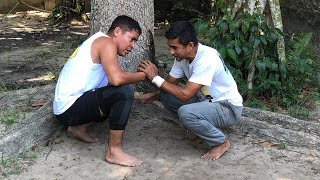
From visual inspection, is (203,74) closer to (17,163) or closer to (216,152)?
(216,152)

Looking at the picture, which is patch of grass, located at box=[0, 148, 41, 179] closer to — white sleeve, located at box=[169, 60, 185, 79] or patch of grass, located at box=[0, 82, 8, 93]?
white sleeve, located at box=[169, 60, 185, 79]

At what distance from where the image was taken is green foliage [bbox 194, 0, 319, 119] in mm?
4664

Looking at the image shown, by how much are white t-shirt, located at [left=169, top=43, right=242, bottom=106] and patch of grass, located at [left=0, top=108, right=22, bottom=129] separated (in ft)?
4.68

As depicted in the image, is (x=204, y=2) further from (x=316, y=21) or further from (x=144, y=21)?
(x=144, y=21)

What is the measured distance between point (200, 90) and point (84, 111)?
0.95 meters

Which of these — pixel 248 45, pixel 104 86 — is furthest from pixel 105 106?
pixel 248 45

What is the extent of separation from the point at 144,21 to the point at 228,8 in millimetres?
1187

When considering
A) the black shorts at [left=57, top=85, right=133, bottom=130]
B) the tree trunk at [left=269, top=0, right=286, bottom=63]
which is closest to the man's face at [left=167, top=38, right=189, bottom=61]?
the black shorts at [left=57, top=85, right=133, bottom=130]

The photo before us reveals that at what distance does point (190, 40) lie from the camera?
11.2 feet

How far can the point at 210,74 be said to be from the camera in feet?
11.4

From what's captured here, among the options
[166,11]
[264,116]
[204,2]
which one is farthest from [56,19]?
[264,116]

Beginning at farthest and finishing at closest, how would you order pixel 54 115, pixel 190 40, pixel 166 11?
pixel 166 11
pixel 54 115
pixel 190 40

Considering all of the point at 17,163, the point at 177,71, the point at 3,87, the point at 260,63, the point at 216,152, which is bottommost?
the point at 3,87

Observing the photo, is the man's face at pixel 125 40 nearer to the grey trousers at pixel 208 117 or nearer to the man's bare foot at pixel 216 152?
the grey trousers at pixel 208 117
